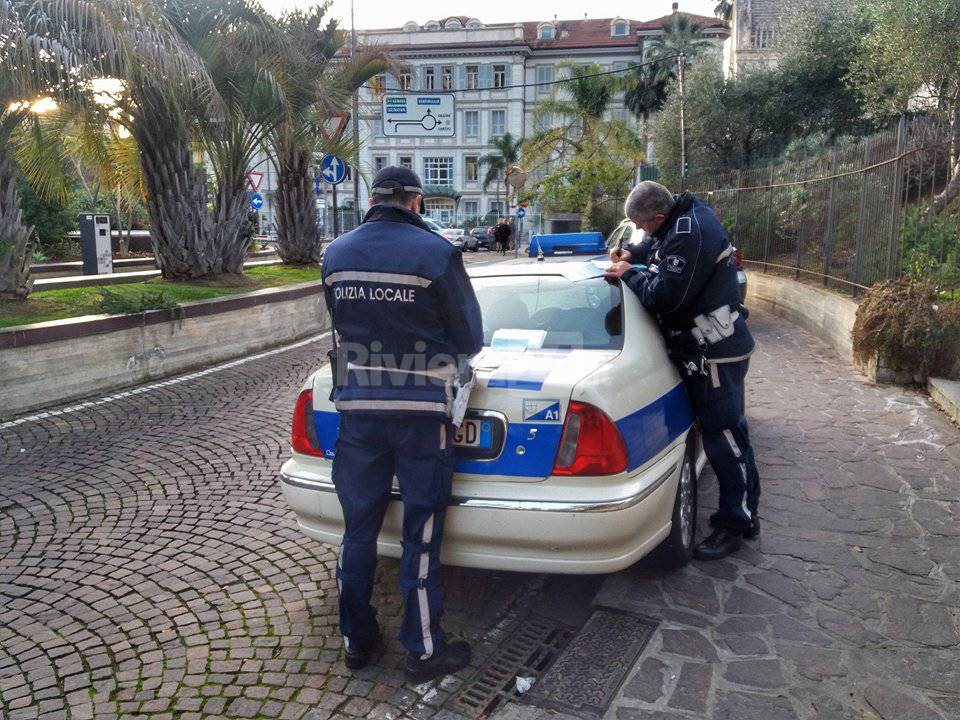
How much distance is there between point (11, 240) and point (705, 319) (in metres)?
7.96

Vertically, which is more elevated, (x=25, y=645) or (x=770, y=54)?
(x=770, y=54)

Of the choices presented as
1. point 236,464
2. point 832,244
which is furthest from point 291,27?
point 236,464

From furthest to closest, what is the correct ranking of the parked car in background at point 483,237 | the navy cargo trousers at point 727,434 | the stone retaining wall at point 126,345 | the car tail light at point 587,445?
the parked car in background at point 483,237
the stone retaining wall at point 126,345
the navy cargo trousers at point 727,434
the car tail light at point 587,445

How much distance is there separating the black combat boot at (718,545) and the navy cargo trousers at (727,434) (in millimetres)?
40

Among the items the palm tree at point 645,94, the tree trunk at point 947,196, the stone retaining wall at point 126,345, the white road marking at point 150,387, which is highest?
the palm tree at point 645,94

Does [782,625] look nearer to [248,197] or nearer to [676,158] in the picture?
[248,197]

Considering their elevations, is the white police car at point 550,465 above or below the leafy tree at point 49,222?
below

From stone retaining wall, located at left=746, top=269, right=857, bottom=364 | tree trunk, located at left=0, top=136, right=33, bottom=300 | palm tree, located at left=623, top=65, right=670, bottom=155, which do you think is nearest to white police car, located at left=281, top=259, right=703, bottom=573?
stone retaining wall, located at left=746, top=269, right=857, bottom=364

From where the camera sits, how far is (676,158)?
27.3m

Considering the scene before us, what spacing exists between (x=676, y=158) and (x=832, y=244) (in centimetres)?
1698

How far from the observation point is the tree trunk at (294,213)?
17406 mm

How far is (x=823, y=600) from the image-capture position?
3574mm

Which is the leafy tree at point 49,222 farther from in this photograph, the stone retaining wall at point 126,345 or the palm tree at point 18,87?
the palm tree at point 18,87

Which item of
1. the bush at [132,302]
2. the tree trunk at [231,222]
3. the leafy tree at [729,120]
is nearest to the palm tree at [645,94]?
the leafy tree at [729,120]
